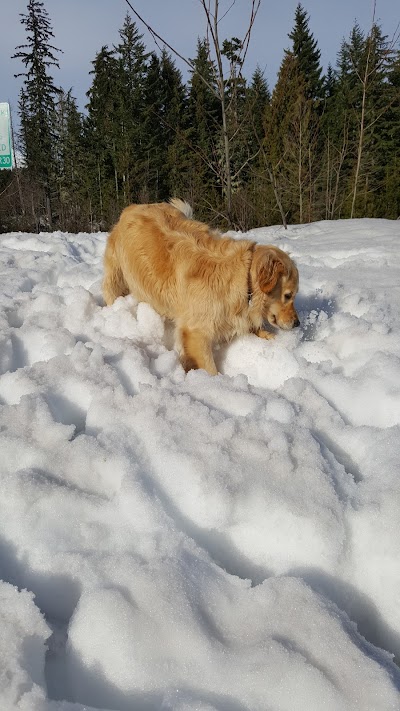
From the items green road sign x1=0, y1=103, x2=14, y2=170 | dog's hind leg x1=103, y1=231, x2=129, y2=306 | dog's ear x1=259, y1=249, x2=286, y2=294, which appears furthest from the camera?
green road sign x1=0, y1=103, x2=14, y2=170

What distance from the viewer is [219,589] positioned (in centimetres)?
134

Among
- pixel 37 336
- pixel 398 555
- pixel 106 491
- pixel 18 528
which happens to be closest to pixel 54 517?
pixel 18 528

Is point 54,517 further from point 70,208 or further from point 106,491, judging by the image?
point 70,208

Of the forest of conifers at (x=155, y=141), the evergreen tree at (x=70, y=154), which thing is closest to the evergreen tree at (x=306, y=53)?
the forest of conifers at (x=155, y=141)

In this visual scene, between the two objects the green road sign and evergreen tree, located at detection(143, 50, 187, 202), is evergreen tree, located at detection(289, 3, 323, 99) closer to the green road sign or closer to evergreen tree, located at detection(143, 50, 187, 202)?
evergreen tree, located at detection(143, 50, 187, 202)

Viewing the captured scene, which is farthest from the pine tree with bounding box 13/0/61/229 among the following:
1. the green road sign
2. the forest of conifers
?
the green road sign

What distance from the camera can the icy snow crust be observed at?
1107 mm

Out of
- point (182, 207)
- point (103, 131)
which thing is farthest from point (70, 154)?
point (182, 207)

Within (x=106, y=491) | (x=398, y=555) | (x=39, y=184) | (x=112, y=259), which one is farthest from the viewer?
(x=39, y=184)

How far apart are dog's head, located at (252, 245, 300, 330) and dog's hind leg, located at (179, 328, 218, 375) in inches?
20.7

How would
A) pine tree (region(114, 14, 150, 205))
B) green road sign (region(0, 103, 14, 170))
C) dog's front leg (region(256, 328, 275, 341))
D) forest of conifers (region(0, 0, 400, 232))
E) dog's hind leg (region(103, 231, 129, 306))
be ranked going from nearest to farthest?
1. dog's front leg (region(256, 328, 275, 341))
2. dog's hind leg (region(103, 231, 129, 306))
3. green road sign (region(0, 103, 14, 170))
4. forest of conifers (region(0, 0, 400, 232))
5. pine tree (region(114, 14, 150, 205))

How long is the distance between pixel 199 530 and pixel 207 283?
196 cm

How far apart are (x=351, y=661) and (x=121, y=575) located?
26.0 inches

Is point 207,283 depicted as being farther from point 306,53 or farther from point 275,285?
point 306,53
